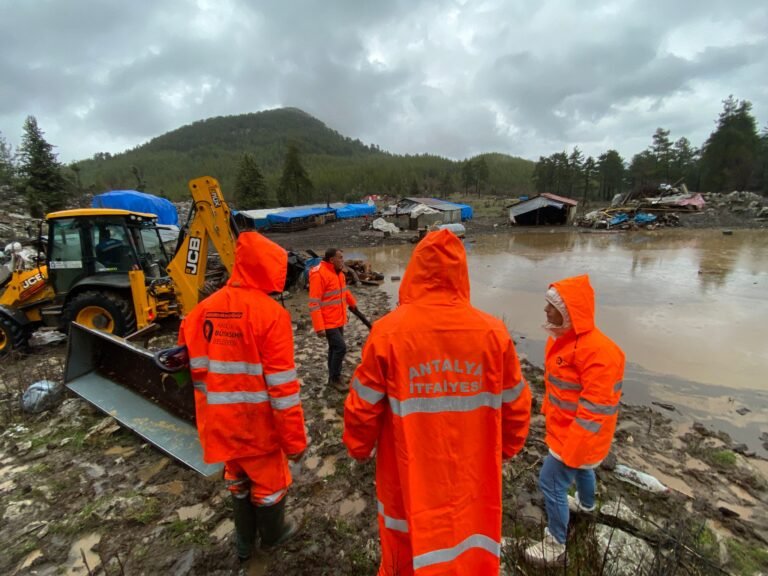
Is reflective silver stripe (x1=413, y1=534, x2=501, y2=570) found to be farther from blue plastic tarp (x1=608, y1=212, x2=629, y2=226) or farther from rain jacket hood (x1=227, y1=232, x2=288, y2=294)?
blue plastic tarp (x1=608, y1=212, x2=629, y2=226)

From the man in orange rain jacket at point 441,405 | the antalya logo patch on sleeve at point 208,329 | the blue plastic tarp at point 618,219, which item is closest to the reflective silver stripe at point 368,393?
the man in orange rain jacket at point 441,405

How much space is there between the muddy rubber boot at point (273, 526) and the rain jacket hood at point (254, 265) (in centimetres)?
141

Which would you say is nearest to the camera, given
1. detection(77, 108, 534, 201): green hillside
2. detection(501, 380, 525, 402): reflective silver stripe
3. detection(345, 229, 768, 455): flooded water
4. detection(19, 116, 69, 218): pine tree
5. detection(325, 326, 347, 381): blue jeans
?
detection(501, 380, 525, 402): reflective silver stripe

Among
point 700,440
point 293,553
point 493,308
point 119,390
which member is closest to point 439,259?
point 293,553

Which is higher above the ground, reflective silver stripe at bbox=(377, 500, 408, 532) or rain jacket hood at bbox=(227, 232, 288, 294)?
rain jacket hood at bbox=(227, 232, 288, 294)

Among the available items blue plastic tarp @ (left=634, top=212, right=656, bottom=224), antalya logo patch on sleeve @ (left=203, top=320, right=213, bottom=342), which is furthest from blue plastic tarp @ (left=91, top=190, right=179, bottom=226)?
blue plastic tarp @ (left=634, top=212, right=656, bottom=224)

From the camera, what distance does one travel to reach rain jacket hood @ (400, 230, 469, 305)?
155cm

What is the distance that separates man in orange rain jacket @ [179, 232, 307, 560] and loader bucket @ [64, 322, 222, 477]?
121cm

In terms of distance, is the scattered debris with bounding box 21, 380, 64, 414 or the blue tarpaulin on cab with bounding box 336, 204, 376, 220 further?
the blue tarpaulin on cab with bounding box 336, 204, 376, 220

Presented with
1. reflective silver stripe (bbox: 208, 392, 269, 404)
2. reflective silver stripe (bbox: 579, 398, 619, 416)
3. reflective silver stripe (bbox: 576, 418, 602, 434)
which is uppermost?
reflective silver stripe (bbox: 208, 392, 269, 404)

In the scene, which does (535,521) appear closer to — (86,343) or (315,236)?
(86,343)

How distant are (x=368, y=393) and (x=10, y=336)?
288 inches

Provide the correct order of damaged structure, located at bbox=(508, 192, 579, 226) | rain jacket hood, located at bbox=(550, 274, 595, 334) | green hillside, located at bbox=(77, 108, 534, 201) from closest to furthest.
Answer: rain jacket hood, located at bbox=(550, 274, 595, 334) < damaged structure, located at bbox=(508, 192, 579, 226) < green hillside, located at bbox=(77, 108, 534, 201)

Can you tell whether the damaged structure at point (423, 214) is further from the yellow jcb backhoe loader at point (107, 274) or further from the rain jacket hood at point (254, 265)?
the rain jacket hood at point (254, 265)
